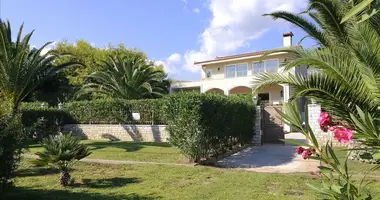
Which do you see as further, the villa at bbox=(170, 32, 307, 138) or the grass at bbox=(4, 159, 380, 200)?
the villa at bbox=(170, 32, 307, 138)

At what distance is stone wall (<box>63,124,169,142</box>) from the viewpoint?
1941cm

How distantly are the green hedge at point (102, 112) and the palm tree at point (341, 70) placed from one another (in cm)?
1353

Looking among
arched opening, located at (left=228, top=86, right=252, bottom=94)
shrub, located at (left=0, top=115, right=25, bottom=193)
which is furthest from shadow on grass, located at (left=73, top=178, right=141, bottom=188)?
arched opening, located at (left=228, top=86, right=252, bottom=94)

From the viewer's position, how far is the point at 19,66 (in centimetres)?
1520

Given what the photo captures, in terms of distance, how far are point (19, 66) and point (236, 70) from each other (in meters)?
24.1

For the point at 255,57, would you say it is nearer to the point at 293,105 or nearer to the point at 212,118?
the point at 212,118

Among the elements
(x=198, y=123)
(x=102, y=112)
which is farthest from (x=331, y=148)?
(x=102, y=112)

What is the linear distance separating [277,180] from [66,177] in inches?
214

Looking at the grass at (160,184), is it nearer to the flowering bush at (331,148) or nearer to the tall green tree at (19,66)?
the flowering bush at (331,148)

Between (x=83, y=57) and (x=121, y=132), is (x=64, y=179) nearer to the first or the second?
(x=121, y=132)

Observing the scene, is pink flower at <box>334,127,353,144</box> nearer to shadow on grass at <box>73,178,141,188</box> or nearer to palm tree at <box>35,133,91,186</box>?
shadow on grass at <box>73,178,141,188</box>

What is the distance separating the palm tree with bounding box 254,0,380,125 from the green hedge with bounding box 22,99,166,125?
1353 centimetres

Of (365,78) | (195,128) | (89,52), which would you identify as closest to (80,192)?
(195,128)

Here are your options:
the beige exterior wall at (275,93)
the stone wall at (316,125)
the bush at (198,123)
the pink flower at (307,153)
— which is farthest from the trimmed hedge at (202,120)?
the beige exterior wall at (275,93)
